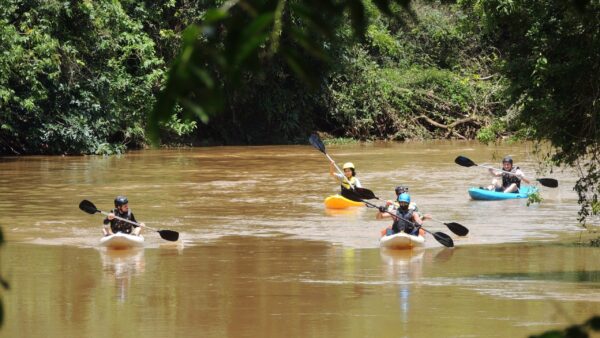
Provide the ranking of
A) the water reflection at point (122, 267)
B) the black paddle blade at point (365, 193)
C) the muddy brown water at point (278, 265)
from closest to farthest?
the muddy brown water at point (278, 265) → the water reflection at point (122, 267) → the black paddle blade at point (365, 193)

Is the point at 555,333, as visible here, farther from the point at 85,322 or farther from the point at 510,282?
the point at 510,282

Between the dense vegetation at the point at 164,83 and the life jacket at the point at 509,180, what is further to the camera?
the dense vegetation at the point at 164,83

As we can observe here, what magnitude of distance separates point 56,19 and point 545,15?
20.7 metres

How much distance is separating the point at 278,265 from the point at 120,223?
3155mm

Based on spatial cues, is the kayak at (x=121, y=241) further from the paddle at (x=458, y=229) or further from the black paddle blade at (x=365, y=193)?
the paddle at (x=458, y=229)

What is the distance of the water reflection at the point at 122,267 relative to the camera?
13281mm

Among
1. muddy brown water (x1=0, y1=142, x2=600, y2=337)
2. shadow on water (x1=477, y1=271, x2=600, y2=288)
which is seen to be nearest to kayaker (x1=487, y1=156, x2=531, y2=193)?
muddy brown water (x1=0, y1=142, x2=600, y2=337)

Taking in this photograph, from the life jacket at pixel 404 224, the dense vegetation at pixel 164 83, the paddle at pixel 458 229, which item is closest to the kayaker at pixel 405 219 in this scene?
the life jacket at pixel 404 224

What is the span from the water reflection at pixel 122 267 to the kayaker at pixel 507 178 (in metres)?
8.92

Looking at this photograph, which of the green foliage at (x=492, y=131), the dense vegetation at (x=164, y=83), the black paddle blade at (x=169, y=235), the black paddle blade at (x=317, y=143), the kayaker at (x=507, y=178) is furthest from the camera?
the dense vegetation at (x=164, y=83)

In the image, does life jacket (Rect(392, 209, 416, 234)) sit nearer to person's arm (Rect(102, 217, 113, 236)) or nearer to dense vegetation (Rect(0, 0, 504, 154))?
person's arm (Rect(102, 217, 113, 236))

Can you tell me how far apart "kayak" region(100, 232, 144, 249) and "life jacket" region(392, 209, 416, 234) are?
352 cm

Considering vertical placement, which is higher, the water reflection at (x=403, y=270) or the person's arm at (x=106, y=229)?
the person's arm at (x=106, y=229)

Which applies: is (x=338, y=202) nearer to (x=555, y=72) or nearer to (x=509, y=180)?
(x=509, y=180)
